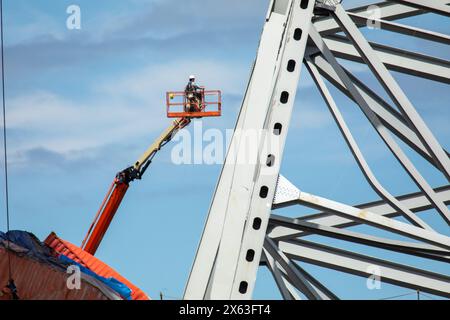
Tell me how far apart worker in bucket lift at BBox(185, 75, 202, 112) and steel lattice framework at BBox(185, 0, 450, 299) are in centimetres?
2101

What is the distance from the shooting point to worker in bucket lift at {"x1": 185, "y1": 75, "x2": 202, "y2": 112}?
46694mm

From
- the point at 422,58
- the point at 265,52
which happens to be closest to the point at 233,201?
the point at 265,52

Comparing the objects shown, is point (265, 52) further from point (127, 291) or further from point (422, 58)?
point (127, 291)

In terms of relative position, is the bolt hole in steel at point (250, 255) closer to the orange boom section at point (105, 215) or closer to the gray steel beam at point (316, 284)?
the gray steel beam at point (316, 284)

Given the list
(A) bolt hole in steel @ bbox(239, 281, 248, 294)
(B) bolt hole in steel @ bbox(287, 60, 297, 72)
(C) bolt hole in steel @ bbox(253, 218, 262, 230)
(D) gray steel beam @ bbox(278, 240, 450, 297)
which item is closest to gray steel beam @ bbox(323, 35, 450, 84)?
(D) gray steel beam @ bbox(278, 240, 450, 297)

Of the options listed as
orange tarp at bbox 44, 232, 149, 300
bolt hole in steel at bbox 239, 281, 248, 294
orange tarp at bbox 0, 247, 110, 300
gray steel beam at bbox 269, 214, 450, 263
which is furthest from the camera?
orange tarp at bbox 44, 232, 149, 300

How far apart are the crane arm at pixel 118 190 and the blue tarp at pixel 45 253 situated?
450 inches

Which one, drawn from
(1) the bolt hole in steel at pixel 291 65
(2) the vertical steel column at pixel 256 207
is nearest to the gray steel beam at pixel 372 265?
(2) the vertical steel column at pixel 256 207

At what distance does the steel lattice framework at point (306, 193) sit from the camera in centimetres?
1856

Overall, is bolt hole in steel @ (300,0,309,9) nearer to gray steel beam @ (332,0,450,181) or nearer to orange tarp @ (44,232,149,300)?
gray steel beam @ (332,0,450,181)

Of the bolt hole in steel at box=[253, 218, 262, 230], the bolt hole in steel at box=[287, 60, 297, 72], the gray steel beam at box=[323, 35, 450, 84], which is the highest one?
the gray steel beam at box=[323, 35, 450, 84]

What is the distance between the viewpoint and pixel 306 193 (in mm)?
20984

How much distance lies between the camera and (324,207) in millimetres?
20766

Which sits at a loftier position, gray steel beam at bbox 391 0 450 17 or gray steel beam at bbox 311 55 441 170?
gray steel beam at bbox 391 0 450 17
